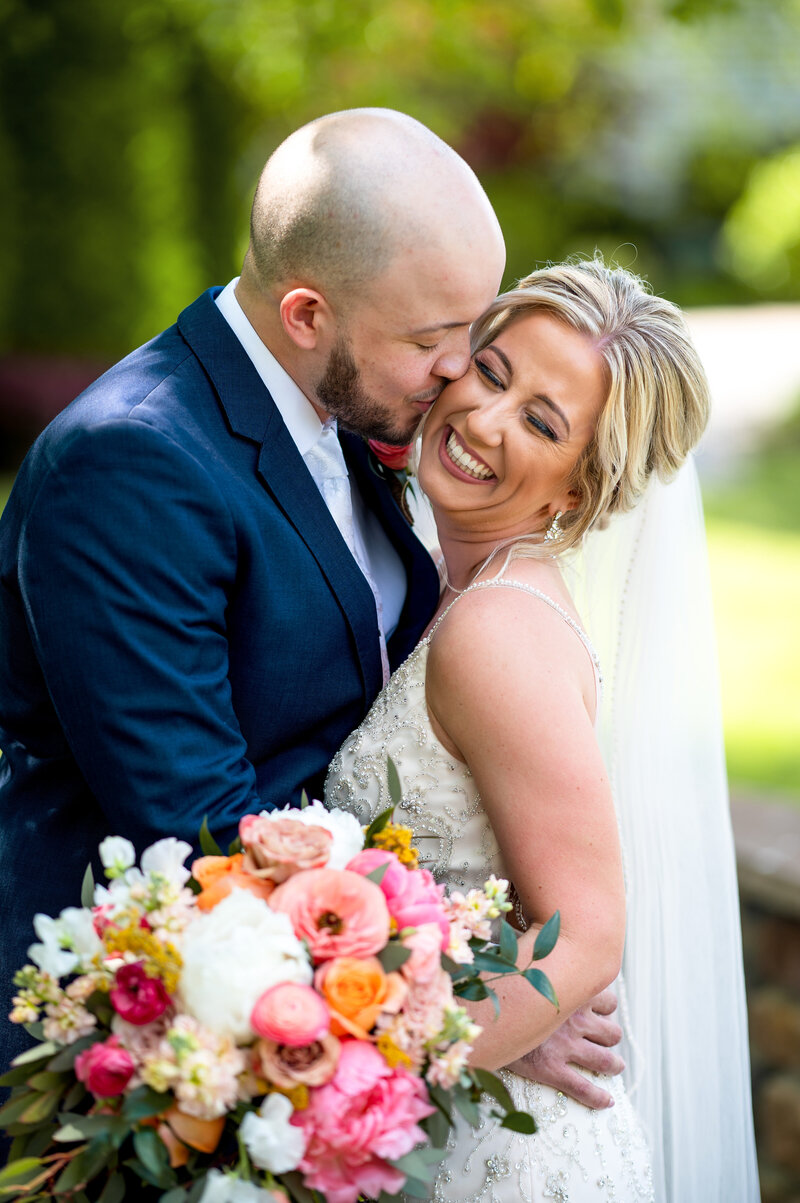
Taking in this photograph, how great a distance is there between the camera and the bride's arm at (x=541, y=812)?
2.12m

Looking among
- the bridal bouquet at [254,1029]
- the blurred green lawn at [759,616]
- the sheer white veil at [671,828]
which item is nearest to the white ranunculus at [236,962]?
the bridal bouquet at [254,1029]

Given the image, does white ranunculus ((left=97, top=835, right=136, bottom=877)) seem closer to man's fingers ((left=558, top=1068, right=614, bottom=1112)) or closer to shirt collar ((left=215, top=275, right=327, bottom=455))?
shirt collar ((left=215, top=275, right=327, bottom=455))

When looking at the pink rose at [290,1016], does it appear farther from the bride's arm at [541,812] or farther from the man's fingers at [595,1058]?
the man's fingers at [595,1058]

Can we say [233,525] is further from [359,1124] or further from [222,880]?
[359,1124]

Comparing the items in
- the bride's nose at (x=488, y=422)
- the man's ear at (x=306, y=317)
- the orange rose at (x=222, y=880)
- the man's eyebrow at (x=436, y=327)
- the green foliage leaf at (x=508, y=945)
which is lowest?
the green foliage leaf at (x=508, y=945)

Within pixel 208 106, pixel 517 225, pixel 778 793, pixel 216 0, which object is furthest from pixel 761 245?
pixel 778 793

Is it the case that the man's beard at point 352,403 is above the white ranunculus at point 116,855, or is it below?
above

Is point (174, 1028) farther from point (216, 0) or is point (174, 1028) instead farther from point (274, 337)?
point (216, 0)

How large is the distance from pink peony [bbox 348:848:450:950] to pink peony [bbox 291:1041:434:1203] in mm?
185

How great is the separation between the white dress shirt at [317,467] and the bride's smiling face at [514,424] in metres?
0.19

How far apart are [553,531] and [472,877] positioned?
0.77m

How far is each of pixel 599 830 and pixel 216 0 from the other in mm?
6522

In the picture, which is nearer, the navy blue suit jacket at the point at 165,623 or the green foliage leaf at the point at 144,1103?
the green foliage leaf at the point at 144,1103

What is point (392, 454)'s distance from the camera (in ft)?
8.77
